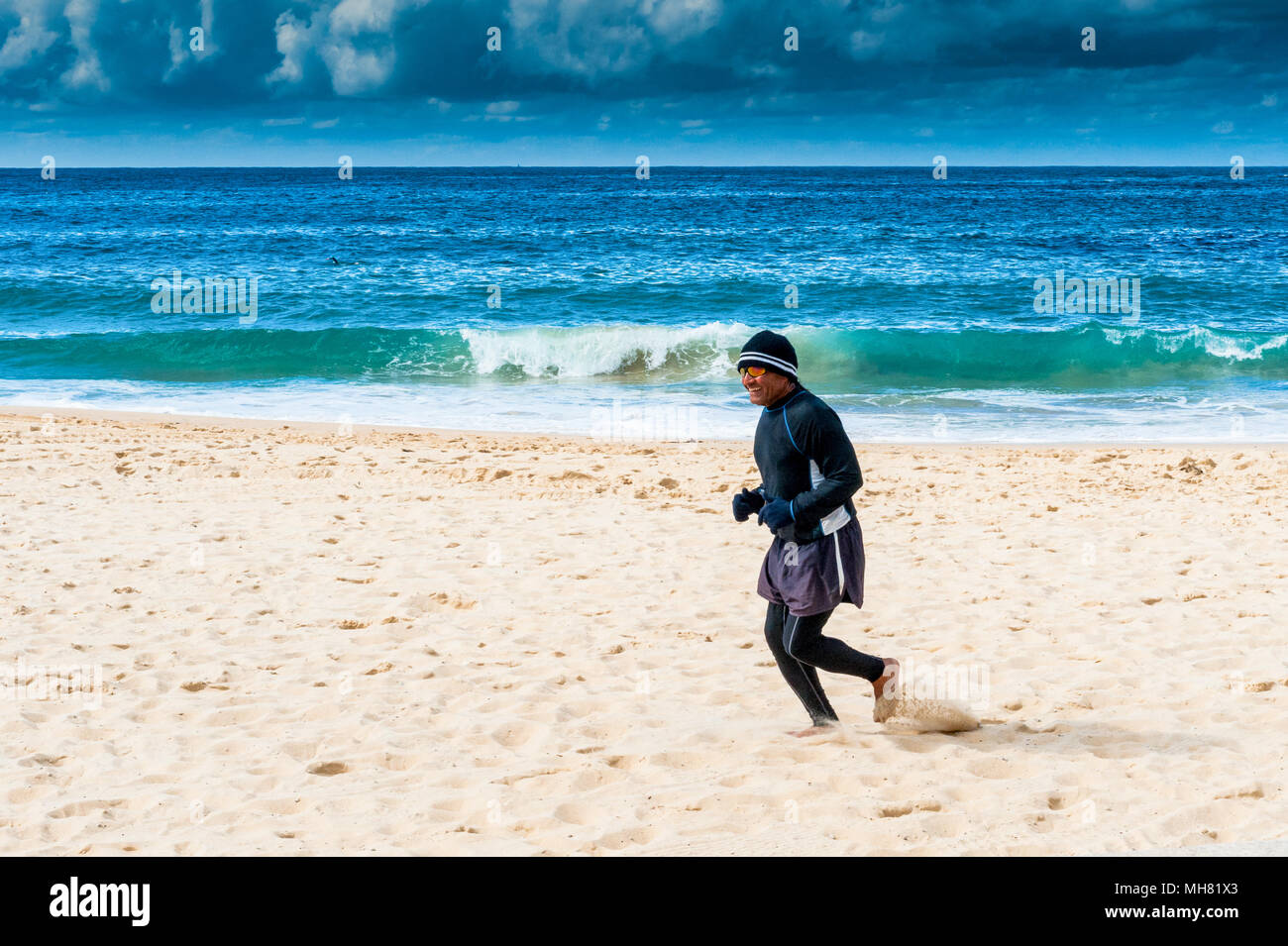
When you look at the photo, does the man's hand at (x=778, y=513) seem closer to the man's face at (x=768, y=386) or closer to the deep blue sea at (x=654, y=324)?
A: the man's face at (x=768, y=386)

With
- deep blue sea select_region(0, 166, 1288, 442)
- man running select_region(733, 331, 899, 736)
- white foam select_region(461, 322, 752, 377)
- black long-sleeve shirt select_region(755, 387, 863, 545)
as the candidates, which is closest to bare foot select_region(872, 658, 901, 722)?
man running select_region(733, 331, 899, 736)

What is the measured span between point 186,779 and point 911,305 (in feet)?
71.5

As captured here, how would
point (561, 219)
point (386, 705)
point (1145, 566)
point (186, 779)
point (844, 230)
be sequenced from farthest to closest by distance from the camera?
point (561, 219), point (844, 230), point (1145, 566), point (386, 705), point (186, 779)

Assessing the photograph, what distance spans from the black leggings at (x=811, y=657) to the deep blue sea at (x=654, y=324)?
26.0ft

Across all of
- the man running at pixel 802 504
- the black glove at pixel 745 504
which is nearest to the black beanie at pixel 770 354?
the man running at pixel 802 504

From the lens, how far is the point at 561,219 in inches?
1882

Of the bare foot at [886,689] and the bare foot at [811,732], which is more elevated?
the bare foot at [886,689]

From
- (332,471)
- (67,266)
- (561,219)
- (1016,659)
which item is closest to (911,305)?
(332,471)

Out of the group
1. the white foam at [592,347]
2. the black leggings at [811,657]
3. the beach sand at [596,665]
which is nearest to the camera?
the beach sand at [596,665]

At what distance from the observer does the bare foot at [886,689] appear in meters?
4.48

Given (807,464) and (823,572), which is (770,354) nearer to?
(807,464)

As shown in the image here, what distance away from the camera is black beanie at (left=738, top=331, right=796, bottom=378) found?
400cm
